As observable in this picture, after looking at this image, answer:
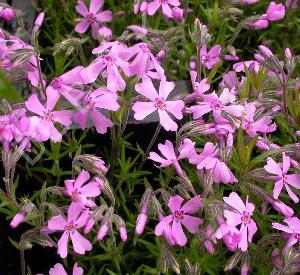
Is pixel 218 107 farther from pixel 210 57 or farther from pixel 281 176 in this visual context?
pixel 210 57

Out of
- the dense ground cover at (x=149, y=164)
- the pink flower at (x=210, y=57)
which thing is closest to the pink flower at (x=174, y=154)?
the dense ground cover at (x=149, y=164)

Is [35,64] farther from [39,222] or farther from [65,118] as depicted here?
[39,222]

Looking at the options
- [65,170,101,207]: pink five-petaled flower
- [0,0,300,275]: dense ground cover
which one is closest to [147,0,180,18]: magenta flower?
[0,0,300,275]: dense ground cover

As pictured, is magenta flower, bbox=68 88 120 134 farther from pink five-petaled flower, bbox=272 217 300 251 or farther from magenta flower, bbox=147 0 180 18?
magenta flower, bbox=147 0 180 18

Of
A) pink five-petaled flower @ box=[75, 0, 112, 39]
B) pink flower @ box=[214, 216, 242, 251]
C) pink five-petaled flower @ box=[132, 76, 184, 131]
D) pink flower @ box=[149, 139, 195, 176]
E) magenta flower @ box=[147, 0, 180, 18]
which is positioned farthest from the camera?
pink five-petaled flower @ box=[75, 0, 112, 39]

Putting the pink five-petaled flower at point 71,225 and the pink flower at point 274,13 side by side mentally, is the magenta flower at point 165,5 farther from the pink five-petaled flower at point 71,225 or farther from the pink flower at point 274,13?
the pink five-petaled flower at point 71,225

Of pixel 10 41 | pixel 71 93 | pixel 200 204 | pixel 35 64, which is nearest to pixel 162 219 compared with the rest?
pixel 200 204
